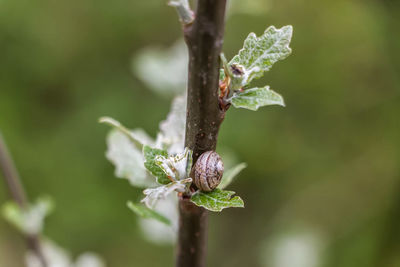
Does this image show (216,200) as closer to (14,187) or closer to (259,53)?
(259,53)

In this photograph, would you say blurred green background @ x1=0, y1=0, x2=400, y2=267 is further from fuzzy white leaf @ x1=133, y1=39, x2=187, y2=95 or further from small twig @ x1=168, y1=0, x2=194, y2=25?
small twig @ x1=168, y1=0, x2=194, y2=25

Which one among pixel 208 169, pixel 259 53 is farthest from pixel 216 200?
pixel 259 53

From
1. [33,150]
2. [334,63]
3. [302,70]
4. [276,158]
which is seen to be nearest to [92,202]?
[33,150]

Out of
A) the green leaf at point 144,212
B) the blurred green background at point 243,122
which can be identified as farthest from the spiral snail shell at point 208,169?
the blurred green background at point 243,122

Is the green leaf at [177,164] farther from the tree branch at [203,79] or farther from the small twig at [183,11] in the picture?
the small twig at [183,11]

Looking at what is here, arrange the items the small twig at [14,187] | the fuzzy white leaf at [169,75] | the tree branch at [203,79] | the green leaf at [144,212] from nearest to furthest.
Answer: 1. the tree branch at [203,79]
2. the green leaf at [144,212]
3. the small twig at [14,187]
4. the fuzzy white leaf at [169,75]

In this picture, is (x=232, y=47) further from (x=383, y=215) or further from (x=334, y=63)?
(x=383, y=215)

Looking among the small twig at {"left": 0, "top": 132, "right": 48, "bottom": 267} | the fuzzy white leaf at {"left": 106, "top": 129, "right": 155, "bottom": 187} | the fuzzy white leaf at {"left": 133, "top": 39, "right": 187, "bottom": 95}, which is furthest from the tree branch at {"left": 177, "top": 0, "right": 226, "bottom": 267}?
the fuzzy white leaf at {"left": 133, "top": 39, "right": 187, "bottom": 95}
